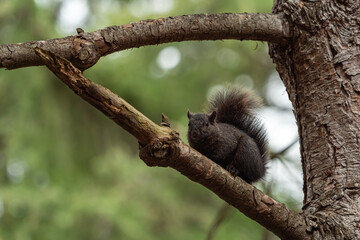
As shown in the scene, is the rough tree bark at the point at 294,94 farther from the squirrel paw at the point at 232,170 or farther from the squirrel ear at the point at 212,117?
the squirrel ear at the point at 212,117

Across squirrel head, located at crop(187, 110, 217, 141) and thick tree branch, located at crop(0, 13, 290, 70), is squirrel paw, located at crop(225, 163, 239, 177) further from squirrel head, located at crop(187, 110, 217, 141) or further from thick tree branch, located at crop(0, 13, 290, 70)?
thick tree branch, located at crop(0, 13, 290, 70)

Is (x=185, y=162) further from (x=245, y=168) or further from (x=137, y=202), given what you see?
(x=137, y=202)

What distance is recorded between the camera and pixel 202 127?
10.7 ft

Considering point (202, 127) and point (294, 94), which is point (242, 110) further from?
point (294, 94)

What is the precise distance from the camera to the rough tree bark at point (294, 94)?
1938mm

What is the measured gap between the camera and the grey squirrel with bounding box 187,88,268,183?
3070mm

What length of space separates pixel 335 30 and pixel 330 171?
0.63m

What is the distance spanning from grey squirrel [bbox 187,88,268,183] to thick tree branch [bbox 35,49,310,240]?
35.5 inches

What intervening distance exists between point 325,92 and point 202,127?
3.24 ft

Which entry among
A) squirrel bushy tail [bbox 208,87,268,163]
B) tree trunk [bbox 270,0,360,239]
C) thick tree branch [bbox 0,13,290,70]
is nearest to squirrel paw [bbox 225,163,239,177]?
squirrel bushy tail [bbox 208,87,268,163]

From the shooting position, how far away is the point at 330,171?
7.69ft

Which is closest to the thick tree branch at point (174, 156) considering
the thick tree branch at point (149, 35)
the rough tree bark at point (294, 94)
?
the rough tree bark at point (294, 94)

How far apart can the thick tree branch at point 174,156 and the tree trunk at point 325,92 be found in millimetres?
220

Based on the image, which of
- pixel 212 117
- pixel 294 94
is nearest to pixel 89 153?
pixel 212 117
